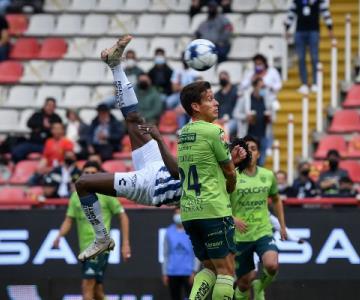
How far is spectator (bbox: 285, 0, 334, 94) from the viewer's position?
23.3m

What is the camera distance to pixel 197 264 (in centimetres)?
2031

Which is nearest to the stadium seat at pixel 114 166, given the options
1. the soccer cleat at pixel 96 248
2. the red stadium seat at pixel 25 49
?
the red stadium seat at pixel 25 49

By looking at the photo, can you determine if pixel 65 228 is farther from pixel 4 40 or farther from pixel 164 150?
pixel 4 40

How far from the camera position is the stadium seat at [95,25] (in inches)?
1068

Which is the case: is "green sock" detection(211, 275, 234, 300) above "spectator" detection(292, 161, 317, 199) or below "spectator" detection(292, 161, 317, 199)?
below

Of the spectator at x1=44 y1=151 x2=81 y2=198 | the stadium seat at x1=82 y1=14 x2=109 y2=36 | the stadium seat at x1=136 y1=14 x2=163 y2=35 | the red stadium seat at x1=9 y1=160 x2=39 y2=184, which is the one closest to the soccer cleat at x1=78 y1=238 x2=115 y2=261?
the spectator at x1=44 y1=151 x2=81 y2=198

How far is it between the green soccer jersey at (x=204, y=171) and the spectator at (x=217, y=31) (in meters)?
10.6

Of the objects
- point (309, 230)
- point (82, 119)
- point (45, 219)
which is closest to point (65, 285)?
point (45, 219)

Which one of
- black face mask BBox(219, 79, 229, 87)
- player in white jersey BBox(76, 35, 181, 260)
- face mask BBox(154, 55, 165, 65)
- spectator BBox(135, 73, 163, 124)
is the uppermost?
face mask BBox(154, 55, 165, 65)

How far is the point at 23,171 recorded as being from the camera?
78.9ft

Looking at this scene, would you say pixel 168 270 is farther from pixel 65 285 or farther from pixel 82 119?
pixel 82 119

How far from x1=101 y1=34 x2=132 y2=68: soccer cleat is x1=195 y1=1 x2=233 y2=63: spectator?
382 inches

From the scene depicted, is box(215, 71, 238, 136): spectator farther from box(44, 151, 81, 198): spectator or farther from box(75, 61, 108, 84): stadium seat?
box(75, 61, 108, 84): stadium seat

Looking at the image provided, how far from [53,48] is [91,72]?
48.0 inches
